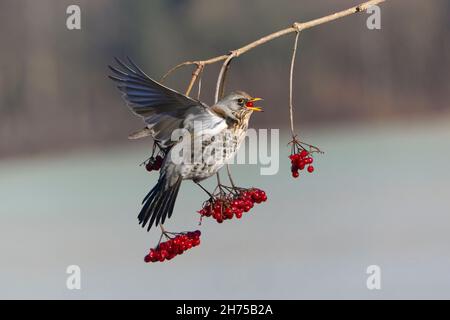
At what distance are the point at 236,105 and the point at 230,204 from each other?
0.26 metres

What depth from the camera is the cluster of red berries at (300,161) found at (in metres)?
1.98

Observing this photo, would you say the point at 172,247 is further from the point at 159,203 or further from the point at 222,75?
the point at 222,75

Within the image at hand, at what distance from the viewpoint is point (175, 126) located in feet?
6.32

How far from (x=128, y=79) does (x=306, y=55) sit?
3.93 m

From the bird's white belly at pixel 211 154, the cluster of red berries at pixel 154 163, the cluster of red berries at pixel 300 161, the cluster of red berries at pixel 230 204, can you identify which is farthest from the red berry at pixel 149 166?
the cluster of red berries at pixel 300 161

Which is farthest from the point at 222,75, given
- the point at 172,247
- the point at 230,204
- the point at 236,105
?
the point at 172,247

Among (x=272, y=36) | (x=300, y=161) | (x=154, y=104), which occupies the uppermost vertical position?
(x=272, y=36)

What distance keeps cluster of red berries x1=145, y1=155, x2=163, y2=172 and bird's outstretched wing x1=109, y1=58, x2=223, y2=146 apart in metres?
0.12

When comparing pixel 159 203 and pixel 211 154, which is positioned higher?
pixel 211 154

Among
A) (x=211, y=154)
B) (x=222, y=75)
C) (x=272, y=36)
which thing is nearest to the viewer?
(x=272, y=36)

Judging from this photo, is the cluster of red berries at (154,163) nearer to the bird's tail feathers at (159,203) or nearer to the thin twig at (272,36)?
the bird's tail feathers at (159,203)

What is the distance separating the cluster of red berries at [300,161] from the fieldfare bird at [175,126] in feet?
0.47

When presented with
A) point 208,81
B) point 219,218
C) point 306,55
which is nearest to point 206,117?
point 219,218

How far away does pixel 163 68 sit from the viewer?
17.9ft
